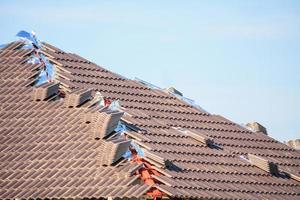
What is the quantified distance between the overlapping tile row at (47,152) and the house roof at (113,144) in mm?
25

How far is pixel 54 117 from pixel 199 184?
407 centimetres

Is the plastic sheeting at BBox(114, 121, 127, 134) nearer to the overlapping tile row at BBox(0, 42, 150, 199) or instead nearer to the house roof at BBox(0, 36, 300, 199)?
the house roof at BBox(0, 36, 300, 199)

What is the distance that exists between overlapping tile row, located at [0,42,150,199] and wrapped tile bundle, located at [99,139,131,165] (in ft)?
0.46

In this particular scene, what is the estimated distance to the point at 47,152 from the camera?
1667 cm

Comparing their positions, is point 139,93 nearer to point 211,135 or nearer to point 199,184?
point 211,135

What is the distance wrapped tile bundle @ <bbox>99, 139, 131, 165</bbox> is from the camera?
605 inches

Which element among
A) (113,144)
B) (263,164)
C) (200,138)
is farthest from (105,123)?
(263,164)

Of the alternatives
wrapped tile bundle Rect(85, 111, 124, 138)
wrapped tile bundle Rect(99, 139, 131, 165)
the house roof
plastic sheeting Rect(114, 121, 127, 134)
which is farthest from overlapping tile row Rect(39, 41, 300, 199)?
wrapped tile bundle Rect(99, 139, 131, 165)

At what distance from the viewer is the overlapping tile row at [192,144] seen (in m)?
16.6

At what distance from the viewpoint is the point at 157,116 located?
19.2m

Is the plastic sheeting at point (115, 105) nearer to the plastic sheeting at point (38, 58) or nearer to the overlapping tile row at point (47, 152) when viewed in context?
the overlapping tile row at point (47, 152)

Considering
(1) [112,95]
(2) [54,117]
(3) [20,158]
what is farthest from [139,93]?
(3) [20,158]

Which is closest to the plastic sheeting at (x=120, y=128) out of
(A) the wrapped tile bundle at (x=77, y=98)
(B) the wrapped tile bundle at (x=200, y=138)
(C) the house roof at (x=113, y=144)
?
(C) the house roof at (x=113, y=144)

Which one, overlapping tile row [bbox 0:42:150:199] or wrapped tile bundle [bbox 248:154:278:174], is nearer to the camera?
overlapping tile row [bbox 0:42:150:199]
